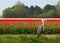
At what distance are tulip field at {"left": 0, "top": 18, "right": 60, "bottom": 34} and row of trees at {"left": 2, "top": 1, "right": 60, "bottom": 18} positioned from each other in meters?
0.65

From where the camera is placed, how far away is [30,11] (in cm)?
1594

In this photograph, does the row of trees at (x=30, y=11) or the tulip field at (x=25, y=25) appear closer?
the tulip field at (x=25, y=25)

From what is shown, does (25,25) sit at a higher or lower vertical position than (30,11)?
lower

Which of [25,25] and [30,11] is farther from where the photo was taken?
[30,11]

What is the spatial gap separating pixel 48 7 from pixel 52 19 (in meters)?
1.04

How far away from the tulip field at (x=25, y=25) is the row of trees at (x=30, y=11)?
0.65 meters

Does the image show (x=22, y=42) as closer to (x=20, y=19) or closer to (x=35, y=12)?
(x=20, y=19)

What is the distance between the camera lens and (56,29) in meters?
14.7

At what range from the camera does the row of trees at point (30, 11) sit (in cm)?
1550

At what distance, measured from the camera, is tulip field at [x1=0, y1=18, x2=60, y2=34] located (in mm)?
14503

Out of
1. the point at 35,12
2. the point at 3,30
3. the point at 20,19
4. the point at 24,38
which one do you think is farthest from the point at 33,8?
the point at 24,38

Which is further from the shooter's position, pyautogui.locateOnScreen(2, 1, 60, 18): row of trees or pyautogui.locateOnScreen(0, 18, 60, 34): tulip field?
pyautogui.locateOnScreen(2, 1, 60, 18): row of trees

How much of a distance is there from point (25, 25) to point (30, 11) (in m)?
1.31

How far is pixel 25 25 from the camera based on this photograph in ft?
49.0
